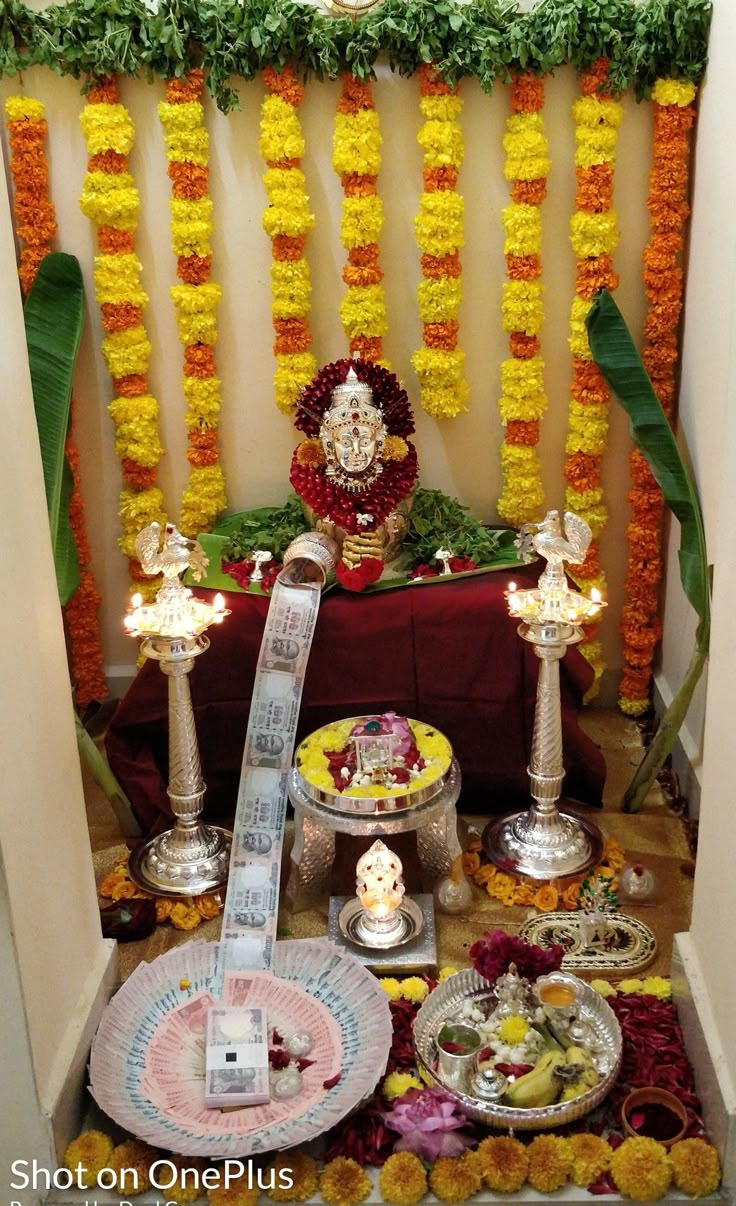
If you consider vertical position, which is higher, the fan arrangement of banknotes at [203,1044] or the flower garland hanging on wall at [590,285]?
the flower garland hanging on wall at [590,285]

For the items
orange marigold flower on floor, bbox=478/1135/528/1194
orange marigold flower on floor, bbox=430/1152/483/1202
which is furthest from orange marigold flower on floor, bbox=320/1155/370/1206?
orange marigold flower on floor, bbox=478/1135/528/1194

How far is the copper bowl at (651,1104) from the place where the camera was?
277 centimetres

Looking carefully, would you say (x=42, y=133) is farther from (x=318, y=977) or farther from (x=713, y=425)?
(x=318, y=977)

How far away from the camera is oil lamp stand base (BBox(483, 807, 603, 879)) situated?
12.5ft

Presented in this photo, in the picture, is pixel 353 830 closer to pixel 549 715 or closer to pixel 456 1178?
pixel 549 715

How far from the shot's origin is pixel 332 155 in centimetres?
427

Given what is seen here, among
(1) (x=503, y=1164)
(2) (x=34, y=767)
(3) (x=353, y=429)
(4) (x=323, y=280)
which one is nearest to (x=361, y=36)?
(4) (x=323, y=280)

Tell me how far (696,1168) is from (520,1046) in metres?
0.49

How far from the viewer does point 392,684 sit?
13.4ft

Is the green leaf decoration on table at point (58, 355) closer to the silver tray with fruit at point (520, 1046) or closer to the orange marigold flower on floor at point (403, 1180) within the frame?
the silver tray with fruit at point (520, 1046)

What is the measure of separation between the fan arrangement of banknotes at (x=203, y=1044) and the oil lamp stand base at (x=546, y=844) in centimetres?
86

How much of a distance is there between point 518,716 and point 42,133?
2.66m

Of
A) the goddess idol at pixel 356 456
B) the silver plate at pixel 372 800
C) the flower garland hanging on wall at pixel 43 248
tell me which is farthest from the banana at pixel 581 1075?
the flower garland hanging on wall at pixel 43 248

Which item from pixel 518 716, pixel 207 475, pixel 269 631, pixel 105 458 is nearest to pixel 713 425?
pixel 518 716
